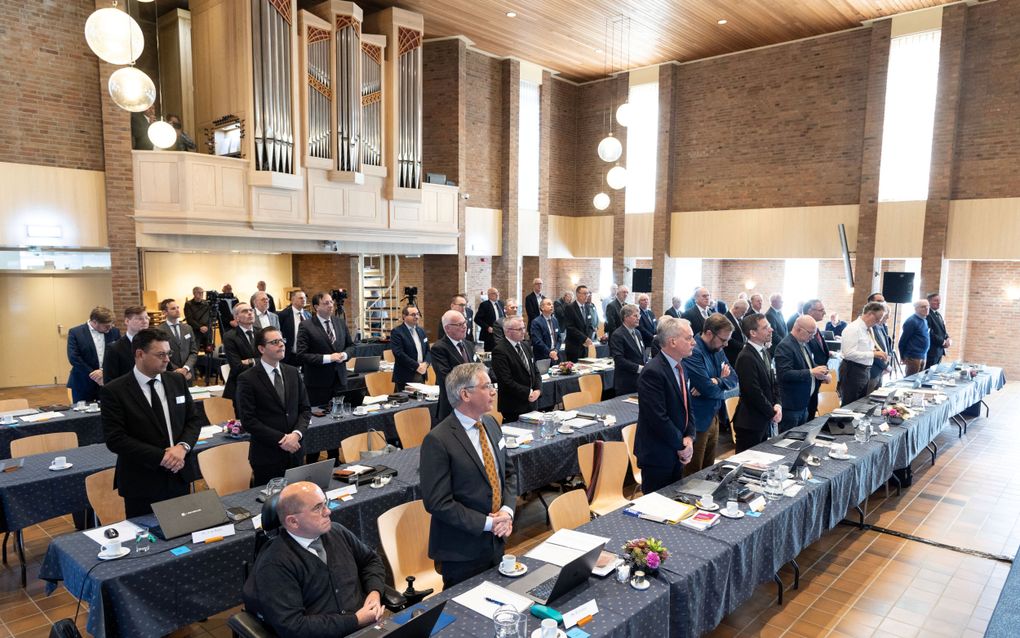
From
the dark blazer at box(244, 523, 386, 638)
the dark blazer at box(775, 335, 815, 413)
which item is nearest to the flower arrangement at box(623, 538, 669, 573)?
the dark blazer at box(244, 523, 386, 638)

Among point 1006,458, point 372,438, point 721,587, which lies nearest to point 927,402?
point 1006,458

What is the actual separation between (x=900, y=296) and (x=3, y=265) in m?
15.1

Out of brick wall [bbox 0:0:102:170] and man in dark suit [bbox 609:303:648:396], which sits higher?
brick wall [bbox 0:0:102:170]

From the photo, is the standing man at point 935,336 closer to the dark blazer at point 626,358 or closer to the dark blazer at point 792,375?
the dark blazer at point 792,375

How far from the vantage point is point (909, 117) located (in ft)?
41.3

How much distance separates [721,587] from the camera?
343 centimetres

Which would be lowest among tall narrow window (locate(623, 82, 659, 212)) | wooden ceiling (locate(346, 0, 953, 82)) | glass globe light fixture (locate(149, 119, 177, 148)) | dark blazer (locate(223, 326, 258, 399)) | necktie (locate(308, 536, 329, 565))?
necktie (locate(308, 536, 329, 565))

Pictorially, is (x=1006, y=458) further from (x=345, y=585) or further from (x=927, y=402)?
(x=345, y=585)

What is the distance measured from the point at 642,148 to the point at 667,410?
1303cm

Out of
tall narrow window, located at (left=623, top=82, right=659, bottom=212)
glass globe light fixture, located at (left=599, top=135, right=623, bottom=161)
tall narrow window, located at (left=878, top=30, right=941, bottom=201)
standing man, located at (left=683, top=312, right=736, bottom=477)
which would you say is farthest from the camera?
tall narrow window, located at (left=623, top=82, right=659, bottom=212)

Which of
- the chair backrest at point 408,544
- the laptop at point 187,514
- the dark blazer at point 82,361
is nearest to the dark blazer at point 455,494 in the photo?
the chair backrest at point 408,544

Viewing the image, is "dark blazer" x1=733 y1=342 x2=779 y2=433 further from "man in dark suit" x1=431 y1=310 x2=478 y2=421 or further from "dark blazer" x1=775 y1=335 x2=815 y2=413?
"man in dark suit" x1=431 y1=310 x2=478 y2=421

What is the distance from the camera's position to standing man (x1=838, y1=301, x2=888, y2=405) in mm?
7660

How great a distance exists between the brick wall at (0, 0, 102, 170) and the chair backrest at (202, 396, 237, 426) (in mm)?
5734
